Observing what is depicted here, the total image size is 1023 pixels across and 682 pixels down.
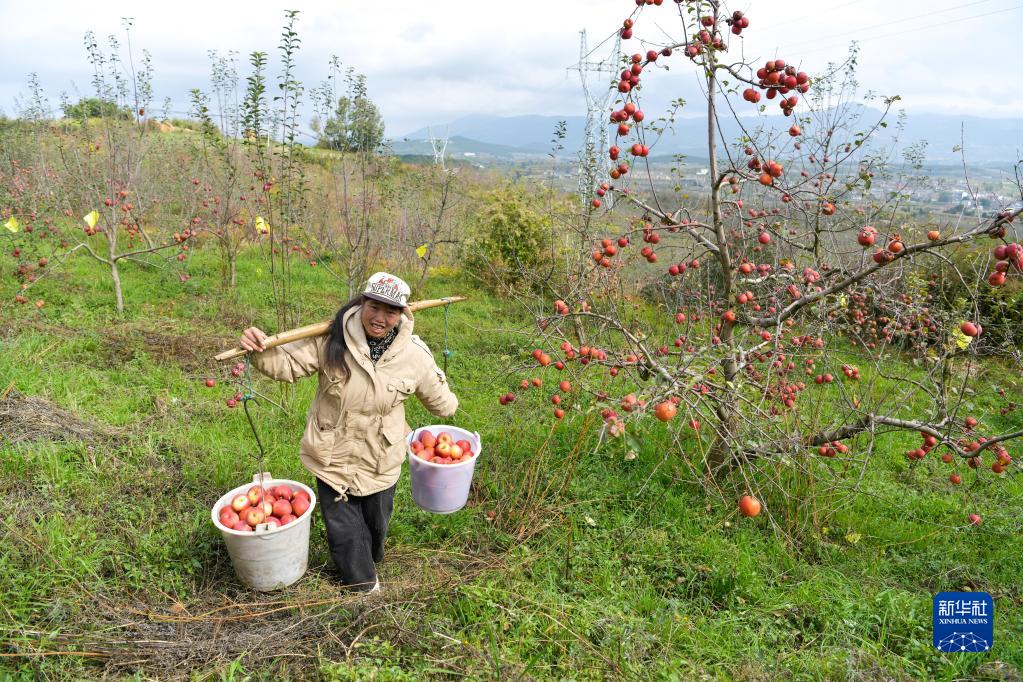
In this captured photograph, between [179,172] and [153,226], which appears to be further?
→ [153,226]

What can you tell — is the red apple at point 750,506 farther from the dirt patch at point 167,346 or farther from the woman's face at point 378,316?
the dirt patch at point 167,346

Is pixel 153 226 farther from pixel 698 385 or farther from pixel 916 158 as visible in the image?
pixel 916 158

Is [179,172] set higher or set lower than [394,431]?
higher

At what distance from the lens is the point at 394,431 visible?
2.52 m

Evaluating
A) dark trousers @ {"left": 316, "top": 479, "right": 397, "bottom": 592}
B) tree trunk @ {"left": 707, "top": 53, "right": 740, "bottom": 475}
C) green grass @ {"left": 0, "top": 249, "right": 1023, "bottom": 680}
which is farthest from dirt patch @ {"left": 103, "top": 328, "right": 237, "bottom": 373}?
tree trunk @ {"left": 707, "top": 53, "right": 740, "bottom": 475}

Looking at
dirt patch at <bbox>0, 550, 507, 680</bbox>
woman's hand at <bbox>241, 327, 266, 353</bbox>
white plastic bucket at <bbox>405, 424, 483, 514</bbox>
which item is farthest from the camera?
white plastic bucket at <bbox>405, 424, 483, 514</bbox>

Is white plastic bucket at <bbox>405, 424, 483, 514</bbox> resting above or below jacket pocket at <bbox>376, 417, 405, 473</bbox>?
below

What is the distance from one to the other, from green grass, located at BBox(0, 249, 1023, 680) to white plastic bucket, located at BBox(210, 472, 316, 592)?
0.34 feet

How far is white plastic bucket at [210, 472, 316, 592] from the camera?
2334 millimetres

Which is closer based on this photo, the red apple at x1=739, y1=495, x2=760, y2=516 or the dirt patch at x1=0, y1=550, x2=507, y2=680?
the dirt patch at x1=0, y1=550, x2=507, y2=680

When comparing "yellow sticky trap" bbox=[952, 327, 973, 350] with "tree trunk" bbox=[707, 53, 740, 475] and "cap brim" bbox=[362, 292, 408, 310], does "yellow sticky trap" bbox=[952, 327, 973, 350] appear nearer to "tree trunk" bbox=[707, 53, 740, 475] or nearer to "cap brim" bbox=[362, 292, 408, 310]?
"tree trunk" bbox=[707, 53, 740, 475]

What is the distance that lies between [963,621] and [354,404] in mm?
2891

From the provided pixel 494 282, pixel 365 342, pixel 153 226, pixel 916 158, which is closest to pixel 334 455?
pixel 365 342

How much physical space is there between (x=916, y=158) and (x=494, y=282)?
4994 mm
